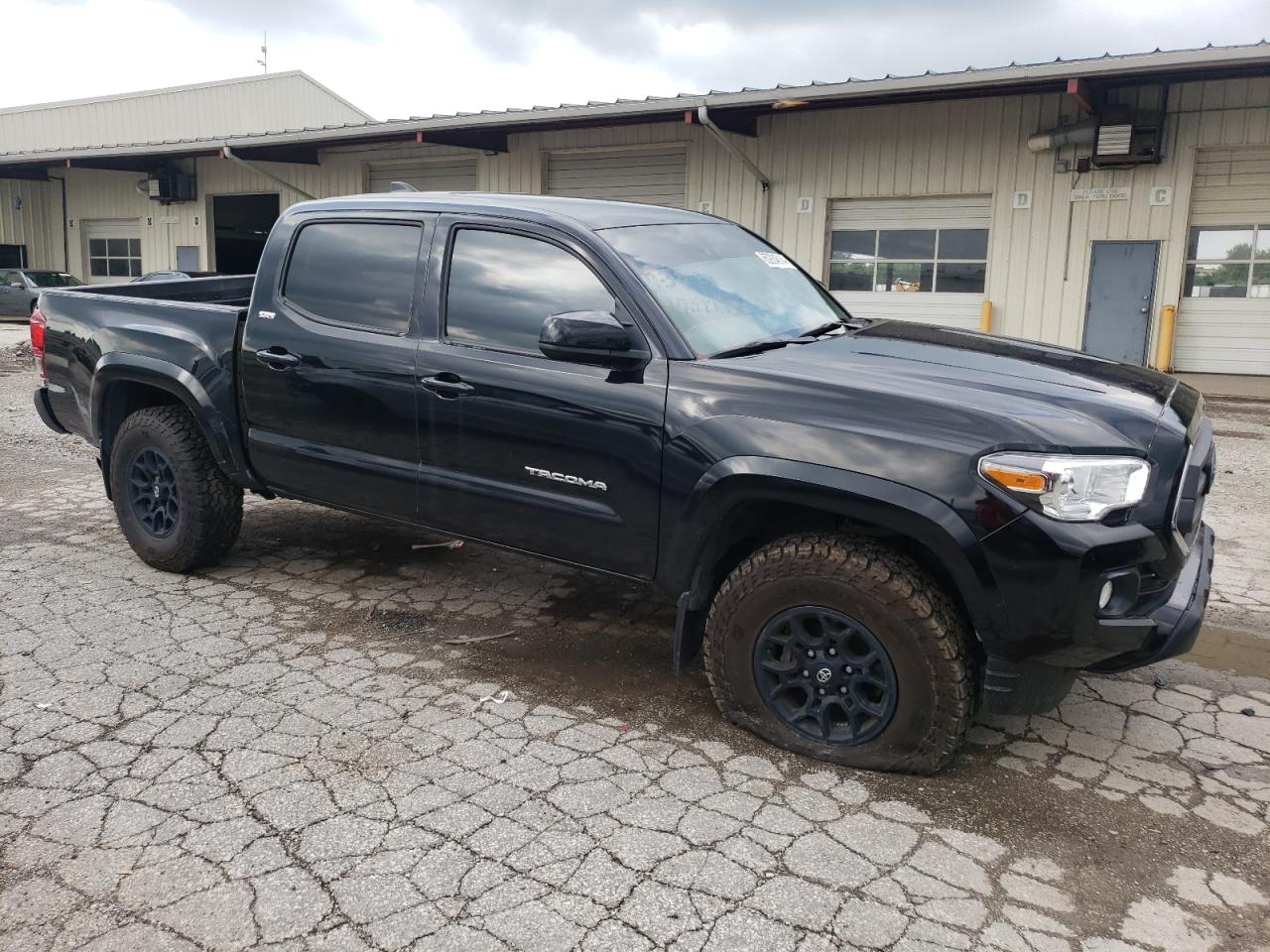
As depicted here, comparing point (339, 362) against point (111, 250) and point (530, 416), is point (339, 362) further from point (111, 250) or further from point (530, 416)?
point (111, 250)

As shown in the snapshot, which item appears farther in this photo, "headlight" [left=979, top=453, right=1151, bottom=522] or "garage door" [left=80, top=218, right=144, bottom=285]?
"garage door" [left=80, top=218, right=144, bottom=285]

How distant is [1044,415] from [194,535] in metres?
3.97

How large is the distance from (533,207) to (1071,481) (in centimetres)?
229

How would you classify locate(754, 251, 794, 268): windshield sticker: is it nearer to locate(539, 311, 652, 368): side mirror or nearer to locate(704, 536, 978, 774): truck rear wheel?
locate(539, 311, 652, 368): side mirror

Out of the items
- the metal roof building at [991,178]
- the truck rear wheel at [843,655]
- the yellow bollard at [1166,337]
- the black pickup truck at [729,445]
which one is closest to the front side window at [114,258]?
the metal roof building at [991,178]

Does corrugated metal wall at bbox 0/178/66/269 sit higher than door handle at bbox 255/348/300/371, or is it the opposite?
corrugated metal wall at bbox 0/178/66/269

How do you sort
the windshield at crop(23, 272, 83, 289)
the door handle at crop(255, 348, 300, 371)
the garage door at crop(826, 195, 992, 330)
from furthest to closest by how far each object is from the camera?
the windshield at crop(23, 272, 83, 289)
the garage door at crop(826, 195, 992, 330)
the door handle at crop(255, 348, 300, 371)

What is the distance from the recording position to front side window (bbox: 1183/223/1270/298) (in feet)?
43.2

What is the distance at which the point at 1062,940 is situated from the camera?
8.27 ft

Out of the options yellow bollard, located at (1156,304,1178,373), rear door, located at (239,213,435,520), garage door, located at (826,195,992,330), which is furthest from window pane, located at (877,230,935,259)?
rear door, located at (239,213,435,520)

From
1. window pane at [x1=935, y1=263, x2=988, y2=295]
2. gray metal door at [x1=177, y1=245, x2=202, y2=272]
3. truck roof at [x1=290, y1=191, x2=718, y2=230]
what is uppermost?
gray metal door at [x1=177, y1=245, x2=202, y2=272]

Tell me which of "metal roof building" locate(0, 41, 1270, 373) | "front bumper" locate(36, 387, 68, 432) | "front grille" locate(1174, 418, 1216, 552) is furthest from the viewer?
"metal roof building" locate(0, 41, 1270, 373)

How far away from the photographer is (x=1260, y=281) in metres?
13.3

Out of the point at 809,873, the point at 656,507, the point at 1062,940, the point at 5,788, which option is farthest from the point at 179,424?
the point at 1062,940
